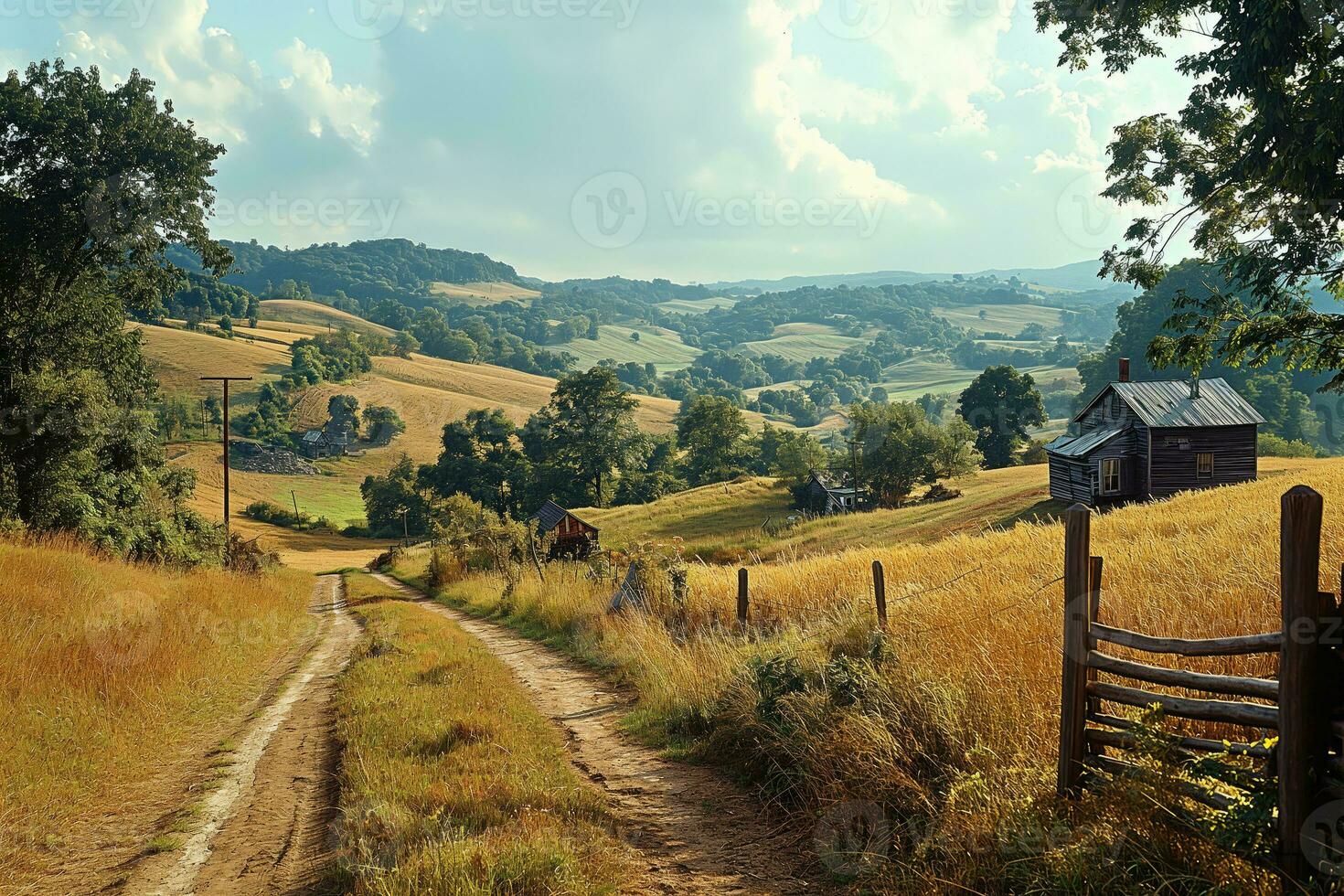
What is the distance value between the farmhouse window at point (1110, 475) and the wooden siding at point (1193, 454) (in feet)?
5.45

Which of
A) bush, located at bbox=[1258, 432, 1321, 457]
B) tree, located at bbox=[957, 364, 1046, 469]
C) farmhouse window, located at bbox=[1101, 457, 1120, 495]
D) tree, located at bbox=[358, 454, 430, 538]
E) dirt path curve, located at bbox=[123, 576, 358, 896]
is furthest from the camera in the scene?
tree, located at bbox=[358, 454, 430, 538]

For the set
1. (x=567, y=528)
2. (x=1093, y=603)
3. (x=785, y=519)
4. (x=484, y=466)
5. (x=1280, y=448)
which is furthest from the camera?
(x=484, y=466)

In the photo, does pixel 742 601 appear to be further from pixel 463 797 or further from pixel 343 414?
pixel 343 414

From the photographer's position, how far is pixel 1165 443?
1667 inches

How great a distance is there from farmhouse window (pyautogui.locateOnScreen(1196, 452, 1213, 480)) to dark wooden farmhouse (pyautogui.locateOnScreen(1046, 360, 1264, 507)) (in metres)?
0.05

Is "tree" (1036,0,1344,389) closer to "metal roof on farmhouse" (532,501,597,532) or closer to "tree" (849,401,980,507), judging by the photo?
"metal roof on farmhouse" (532,501,597,532)

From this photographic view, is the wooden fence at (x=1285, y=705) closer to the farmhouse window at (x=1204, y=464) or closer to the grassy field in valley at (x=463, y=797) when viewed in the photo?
the grassy field in valley at (x=463, y=797)

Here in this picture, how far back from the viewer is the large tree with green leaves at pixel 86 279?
70.1ft

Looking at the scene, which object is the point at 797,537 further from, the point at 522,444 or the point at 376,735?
the point at 522,444

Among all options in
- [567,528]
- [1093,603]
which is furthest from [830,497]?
[1093,603]

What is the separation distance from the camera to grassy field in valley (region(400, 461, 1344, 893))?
178 inches

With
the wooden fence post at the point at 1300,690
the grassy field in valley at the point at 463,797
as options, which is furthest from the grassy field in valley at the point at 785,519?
the wooden fence post at the point at 1300,690

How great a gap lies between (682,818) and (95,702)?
7.00 metres

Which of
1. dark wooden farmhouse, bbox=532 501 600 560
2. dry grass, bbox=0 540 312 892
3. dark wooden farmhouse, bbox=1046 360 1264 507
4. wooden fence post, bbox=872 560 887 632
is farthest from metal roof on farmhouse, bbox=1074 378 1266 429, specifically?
dry grass, bbox=0 540 312 892
